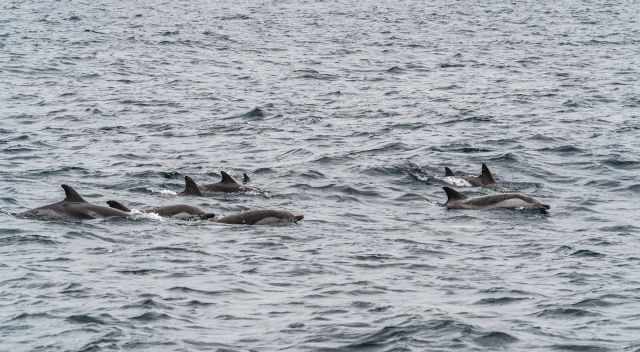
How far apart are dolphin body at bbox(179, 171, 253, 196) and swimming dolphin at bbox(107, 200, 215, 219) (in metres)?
2.60

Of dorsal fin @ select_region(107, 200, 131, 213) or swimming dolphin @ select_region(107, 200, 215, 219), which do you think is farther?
dorsal fin @ select_region(107, 200, 131, 213)

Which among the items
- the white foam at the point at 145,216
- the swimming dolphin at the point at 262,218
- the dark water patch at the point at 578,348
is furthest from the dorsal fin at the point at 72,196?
the dark water patch at the point at 578,348

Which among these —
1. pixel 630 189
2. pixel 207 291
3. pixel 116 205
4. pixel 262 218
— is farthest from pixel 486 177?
pixel 207 291

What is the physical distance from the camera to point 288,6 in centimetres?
10700

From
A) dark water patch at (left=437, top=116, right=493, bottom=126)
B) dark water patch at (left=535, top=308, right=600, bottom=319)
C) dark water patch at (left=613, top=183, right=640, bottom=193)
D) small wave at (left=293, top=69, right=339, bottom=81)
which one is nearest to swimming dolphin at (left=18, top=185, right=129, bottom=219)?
dark water patch at (left=535, top=308, right=600, bottom=319)

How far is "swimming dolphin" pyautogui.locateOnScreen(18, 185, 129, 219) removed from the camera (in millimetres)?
24016

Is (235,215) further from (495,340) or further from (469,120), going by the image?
(469,120)

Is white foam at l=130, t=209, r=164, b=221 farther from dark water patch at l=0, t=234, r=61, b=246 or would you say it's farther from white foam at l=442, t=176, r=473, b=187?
white foam at l=442, t=176, r=473, b=187

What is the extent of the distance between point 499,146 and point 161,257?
1596cm

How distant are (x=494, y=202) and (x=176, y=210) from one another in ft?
23.7

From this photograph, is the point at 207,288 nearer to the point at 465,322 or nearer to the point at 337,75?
the point at 465,322

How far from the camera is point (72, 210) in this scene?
24.0 m

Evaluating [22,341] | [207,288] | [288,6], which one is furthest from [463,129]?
[288,6]

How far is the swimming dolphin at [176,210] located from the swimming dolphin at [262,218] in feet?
1.40
